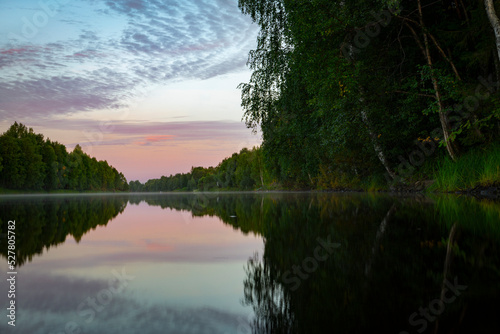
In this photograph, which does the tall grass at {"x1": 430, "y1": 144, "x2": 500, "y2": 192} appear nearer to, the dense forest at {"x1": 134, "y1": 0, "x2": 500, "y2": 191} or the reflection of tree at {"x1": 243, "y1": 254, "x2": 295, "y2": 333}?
the dense forest at {"x1": 134, "y1": 0, "x2": 500, "y2": 191}

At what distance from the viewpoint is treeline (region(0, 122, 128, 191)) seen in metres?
64.1

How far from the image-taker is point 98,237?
3.84 meters

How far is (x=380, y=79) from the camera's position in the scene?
12.9 metres

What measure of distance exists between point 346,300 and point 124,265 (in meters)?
1.58

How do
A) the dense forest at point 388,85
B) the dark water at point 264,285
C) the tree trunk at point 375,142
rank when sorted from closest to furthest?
the dark water at point 264,285
the dense forest at point 388,85
the tree trunk at point 375,142

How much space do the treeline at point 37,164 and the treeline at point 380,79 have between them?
2457 inches

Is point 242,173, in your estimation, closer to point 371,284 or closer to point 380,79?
point 380,79

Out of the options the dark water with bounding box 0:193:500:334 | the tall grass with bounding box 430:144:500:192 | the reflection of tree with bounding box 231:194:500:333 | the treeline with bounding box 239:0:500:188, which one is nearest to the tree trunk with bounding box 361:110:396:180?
the treeline with bounding box 239:0:500:188

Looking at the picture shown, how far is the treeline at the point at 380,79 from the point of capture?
1086 cm

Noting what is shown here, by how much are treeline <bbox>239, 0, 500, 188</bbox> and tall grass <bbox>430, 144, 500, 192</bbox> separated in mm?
421

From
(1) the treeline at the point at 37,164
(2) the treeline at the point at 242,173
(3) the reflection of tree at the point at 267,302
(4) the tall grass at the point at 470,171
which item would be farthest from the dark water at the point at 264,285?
(1) the treeline at the point at 37,164

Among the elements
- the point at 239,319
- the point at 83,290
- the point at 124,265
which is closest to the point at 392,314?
the point at 239,319

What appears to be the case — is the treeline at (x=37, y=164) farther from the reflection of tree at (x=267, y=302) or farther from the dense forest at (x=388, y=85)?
the reflection of tree at (x=267, y=302)

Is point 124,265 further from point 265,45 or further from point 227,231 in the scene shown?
point 265,45
